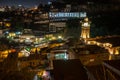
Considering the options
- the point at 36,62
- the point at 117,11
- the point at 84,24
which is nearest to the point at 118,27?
the point at 117,11

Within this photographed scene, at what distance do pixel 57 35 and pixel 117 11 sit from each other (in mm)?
6802

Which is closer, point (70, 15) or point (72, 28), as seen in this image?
point (72, 28)

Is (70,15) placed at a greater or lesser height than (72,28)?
greater

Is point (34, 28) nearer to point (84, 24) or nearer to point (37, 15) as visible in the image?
point (37, 15)

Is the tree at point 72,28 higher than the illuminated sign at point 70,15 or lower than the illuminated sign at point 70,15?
lower

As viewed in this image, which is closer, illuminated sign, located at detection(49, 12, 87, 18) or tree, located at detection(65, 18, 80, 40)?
tree, located at detection(65, 18, 80, 40)

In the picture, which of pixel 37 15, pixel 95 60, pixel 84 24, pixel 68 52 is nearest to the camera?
pixel 95 60

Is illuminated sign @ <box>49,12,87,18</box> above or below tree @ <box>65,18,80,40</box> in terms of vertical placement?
above

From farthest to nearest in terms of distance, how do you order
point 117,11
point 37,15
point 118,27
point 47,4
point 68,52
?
point 47,4
point 37,15
point 117,11
point 118,27
point 68,52

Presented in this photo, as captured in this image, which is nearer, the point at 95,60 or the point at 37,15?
the point at 95,60

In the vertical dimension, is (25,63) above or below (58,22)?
below

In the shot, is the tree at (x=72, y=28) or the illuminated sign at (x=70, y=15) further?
the illuminated sign at (x=70, y=15)

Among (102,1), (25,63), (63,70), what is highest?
(102,1)

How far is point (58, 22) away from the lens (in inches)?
1068
